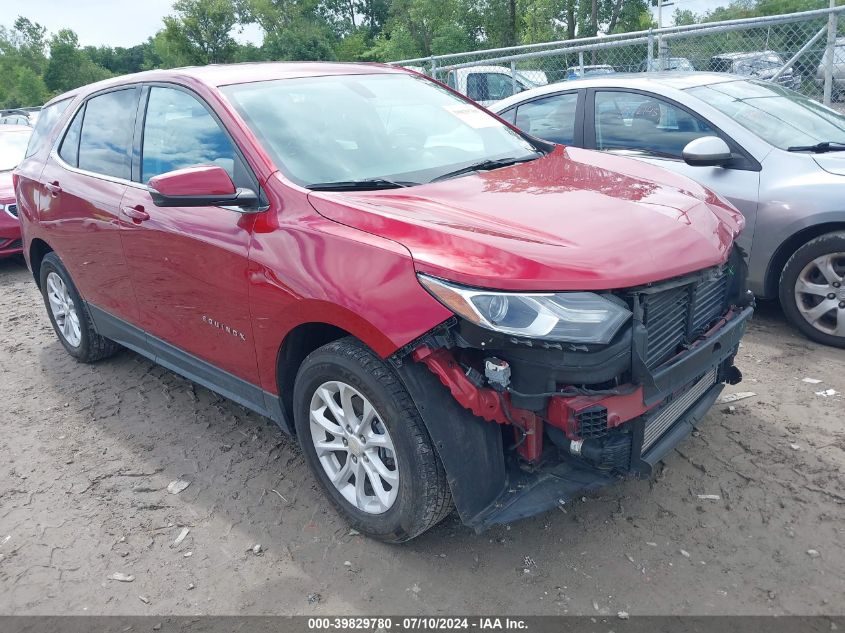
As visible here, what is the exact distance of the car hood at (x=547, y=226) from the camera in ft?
7.33

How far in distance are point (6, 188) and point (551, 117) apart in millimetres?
6535

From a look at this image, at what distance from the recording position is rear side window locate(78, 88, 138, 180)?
3.78m

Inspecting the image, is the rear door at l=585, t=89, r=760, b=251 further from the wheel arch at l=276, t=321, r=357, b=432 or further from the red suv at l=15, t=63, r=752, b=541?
the wheel arch at l=276, t=321, r=357, b=432

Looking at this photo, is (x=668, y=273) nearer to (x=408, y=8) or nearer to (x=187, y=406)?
(x=187, y=406)

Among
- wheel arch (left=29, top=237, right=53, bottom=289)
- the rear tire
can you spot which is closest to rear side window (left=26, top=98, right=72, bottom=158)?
wheel arch (left=29, top=237, right=53, bottom=289)

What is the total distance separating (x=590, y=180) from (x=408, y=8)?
3947cm

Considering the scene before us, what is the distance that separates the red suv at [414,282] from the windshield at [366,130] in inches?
0.5

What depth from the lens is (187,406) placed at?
4.14 metres

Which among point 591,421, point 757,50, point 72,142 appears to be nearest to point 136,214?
point 72,142

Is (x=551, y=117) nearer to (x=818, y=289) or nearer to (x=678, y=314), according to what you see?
(x=818, y=289)

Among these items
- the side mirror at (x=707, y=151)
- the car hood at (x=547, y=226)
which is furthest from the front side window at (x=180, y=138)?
the side mirror at (x=707, y=151)

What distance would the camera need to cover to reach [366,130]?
10.6 feet

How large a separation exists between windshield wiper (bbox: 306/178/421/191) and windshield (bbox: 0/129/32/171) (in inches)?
307

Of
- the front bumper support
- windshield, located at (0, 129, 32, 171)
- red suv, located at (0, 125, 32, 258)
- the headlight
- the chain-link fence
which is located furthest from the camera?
windshield, located at (0, 129, 32, 171)
